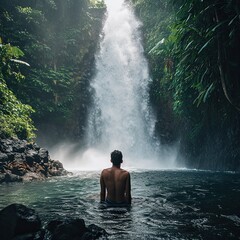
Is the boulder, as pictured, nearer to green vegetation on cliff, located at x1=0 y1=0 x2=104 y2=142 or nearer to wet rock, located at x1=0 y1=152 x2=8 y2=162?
wet rock, located at x1=0 y1=152 x2=8 y2=162

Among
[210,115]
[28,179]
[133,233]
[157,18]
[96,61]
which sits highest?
[157,18]

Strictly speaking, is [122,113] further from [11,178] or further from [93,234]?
[93,234]

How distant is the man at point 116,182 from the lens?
6113 mm

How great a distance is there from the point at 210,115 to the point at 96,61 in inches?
837

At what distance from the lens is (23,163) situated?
1478 cm

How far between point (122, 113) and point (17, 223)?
78.6 feet

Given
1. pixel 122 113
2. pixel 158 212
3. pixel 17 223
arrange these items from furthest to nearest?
pixel 122 113, pixel 158 212, pixel 17 223

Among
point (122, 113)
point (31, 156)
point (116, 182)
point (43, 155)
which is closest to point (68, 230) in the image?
point (116, 182)

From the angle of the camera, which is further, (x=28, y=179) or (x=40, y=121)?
(x=40, y=121)

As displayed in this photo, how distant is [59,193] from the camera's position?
376 inches

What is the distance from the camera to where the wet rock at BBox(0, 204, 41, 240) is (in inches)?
163

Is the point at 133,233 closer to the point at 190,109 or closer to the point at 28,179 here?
the point at 28,179

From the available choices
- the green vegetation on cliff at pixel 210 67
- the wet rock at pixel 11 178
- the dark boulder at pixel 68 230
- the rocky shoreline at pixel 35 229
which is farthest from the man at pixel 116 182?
the wet rock at pixel 11 178

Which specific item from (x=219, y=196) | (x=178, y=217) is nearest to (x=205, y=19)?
(x=219, y=196)
